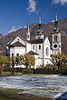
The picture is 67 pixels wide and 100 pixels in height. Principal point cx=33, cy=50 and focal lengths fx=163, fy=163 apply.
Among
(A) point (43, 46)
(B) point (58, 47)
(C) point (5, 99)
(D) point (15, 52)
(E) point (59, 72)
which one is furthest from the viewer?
(B) point (58, 47)

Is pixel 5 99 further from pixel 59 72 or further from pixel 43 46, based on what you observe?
pixel 43 46

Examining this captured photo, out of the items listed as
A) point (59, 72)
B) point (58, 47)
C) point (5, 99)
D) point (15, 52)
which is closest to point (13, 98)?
point (5, 99)

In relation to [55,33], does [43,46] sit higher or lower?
lower

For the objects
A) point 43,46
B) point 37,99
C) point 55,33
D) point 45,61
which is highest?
point 55,33

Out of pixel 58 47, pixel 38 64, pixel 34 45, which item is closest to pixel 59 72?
pixel 38 64

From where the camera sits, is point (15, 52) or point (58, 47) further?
point (58, 47)

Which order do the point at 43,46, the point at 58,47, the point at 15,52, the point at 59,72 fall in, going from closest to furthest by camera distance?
the point at 59,72, the point at 15,52, the point at 43,46, the point at 58,47

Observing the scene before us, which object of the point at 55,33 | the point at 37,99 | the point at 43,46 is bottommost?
the point at 37,99

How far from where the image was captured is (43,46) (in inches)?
2606

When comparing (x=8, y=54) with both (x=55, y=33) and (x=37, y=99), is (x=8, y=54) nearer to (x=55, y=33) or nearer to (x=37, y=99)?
(x=55, y=33)

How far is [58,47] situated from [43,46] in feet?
45.4

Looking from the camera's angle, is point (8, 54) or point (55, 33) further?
point (55, 33)

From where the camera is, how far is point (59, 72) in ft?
135

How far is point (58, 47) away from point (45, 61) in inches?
532
